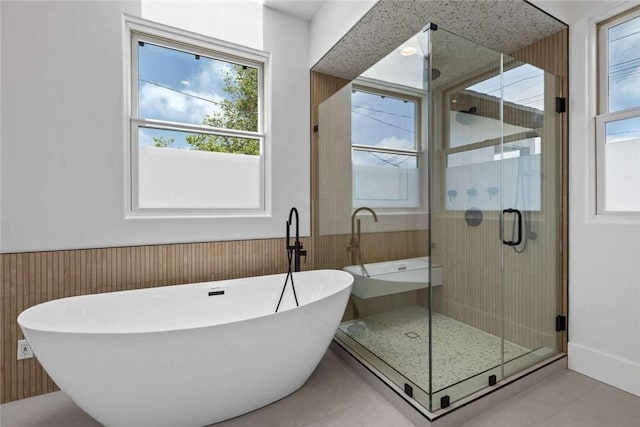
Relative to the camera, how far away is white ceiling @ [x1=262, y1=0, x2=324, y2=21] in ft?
8.11

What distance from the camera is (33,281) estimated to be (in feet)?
5.90

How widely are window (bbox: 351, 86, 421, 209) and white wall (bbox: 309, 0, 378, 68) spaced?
50 cm

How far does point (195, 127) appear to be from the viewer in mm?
2346

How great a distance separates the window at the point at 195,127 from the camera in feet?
7.22

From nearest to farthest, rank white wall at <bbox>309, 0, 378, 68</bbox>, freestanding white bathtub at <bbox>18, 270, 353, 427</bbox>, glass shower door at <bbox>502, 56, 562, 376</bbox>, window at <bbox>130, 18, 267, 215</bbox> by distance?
freestanding white bathtub at <bbox>18, 270, 353, 427</bbox>, glass shower door at <bbox>502, 56, 562, 376</bbox>, white wall at <bbox>309, 0, 378, 68</bbox>, window at <bbox>130, 18, 267, 215</bbox>

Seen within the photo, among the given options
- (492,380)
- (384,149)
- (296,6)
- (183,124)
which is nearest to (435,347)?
(492,380)

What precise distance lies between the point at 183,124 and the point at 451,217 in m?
2.11

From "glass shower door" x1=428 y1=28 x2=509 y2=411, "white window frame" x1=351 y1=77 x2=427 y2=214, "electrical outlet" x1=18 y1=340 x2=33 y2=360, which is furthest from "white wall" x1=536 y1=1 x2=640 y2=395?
"electrical outlet" x1=18 y1=340 x2=33 y2=360

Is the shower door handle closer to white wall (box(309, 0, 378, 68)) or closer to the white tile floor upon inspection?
the white tile floor

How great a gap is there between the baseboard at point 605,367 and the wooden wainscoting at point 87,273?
2450 mm

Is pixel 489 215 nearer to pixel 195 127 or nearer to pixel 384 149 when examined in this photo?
pixel 384 149

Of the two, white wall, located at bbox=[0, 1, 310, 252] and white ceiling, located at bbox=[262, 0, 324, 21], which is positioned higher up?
white ceiling, located at bbox=[262, 0, 324, 21]

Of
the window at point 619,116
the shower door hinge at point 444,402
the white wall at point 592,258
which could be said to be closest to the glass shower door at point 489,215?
the shower door hinge at point 444,402

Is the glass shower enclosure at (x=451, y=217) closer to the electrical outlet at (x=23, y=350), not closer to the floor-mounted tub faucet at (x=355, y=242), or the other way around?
the floor-mounted tub faucet at (x=355, y=242)
